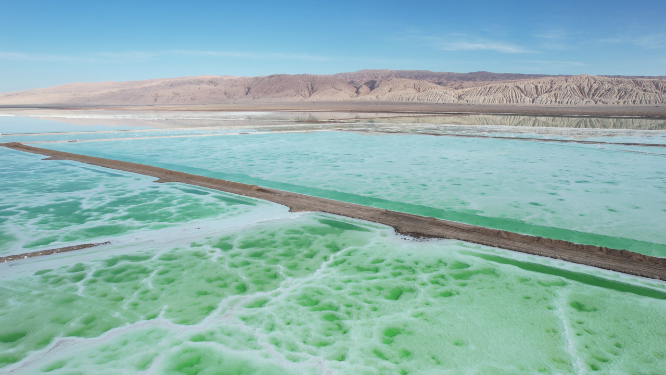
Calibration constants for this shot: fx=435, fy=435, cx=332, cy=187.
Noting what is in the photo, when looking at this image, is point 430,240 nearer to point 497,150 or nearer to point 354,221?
point 354,221

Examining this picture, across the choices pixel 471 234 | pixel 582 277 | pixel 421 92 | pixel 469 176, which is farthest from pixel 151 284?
pixel 421 92

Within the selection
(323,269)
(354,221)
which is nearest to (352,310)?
(323,269)

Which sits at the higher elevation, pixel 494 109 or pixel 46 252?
pixel 494 109

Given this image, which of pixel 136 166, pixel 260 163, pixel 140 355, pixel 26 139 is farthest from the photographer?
pixel 26 139

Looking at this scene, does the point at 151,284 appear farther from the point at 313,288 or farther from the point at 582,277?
the point at 582,277

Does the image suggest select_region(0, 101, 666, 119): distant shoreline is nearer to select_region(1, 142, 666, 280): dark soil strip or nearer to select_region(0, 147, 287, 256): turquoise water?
select_region(1, 142, 666, 280): dark soil strip
